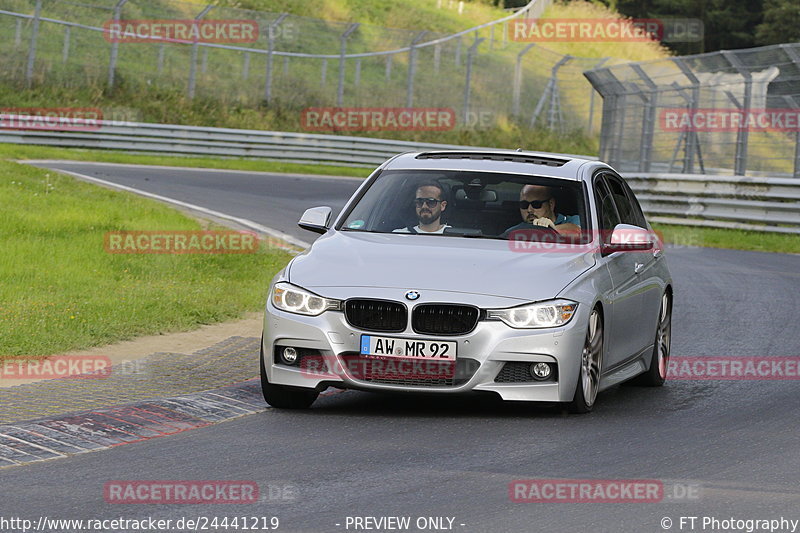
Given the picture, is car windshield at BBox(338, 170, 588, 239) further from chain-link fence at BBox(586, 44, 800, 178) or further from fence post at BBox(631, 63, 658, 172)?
fence post at BBox(631, 63, 658, 172)

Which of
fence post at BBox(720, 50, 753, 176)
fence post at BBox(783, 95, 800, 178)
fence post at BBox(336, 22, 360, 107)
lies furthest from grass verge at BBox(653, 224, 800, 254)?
fence post at BBox(336, 22, 360, 107)

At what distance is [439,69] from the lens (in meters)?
44.4

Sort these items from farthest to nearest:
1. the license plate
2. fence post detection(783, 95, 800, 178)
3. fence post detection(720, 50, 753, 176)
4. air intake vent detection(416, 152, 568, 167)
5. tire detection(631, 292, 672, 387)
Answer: fence post detection(720, 50, 753, 176) < fence post detection(783, 95, 800, 178) < tire detection(631, 292, 672, 387) < air intake vent detection(416, 152, 568, 167) < the license plate

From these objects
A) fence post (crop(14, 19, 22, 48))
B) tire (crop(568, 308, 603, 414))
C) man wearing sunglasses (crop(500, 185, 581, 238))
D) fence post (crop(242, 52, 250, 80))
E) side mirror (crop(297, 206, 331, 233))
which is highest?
fence post (crop(14, 19, 22, 48))

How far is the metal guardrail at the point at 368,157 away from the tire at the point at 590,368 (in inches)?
610

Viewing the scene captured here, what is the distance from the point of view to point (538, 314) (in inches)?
307

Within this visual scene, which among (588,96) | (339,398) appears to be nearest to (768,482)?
(339,398)

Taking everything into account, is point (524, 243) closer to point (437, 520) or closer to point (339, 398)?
point (339, 398)

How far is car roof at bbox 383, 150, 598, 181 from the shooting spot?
9.27m

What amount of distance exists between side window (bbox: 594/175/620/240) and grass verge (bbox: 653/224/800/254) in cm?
1276

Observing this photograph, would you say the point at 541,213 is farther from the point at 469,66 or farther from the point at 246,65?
the point at 469,66

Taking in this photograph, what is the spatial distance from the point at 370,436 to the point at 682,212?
18.8 metres

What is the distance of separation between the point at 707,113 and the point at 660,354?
665 inches

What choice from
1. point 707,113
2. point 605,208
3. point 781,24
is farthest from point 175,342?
point 781,24
